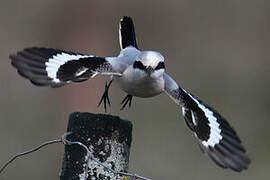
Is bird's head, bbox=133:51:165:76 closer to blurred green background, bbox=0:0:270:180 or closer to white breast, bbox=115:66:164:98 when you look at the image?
white breast, bbox=115:66:164:98

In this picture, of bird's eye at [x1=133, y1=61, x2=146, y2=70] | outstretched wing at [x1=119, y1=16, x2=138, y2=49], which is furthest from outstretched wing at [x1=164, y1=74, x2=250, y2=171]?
outstretched wing at [x1=119, y1=16, x2=138, y2=49]

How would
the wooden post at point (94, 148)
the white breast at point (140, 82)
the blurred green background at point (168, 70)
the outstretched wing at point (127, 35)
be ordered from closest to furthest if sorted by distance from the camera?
the wooden post at point (94, 148)
the white breast at point (140, 82)
the outstretched wing at point (127, 35)
the blurred green background at point (168, 70)

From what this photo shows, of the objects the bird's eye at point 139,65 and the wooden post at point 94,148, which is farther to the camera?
the bird's eye at point 139,65

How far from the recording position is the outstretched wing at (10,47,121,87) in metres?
2.11

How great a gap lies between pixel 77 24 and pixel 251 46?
4.52 ft

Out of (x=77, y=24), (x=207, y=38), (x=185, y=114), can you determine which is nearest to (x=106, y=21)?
(x=77, y=24)

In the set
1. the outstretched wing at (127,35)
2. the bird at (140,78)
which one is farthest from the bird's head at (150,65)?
the outstretched wing at (127,35)

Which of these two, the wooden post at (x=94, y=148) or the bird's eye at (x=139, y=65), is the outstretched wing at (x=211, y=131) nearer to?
the bird's eye at (x=139, y=65)

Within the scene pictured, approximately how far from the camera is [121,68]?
2.27 m

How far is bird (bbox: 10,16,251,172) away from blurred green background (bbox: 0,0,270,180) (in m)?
2.73

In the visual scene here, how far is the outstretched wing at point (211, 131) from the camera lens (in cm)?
217

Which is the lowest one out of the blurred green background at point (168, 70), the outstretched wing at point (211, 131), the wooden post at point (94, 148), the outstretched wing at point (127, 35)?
the wooden post at point (94, 148)

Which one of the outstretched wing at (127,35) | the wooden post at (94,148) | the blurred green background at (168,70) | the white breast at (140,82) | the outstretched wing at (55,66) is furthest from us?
the blurred green background at (168,70)

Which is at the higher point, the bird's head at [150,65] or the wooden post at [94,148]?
the bird's head at [150,65]
